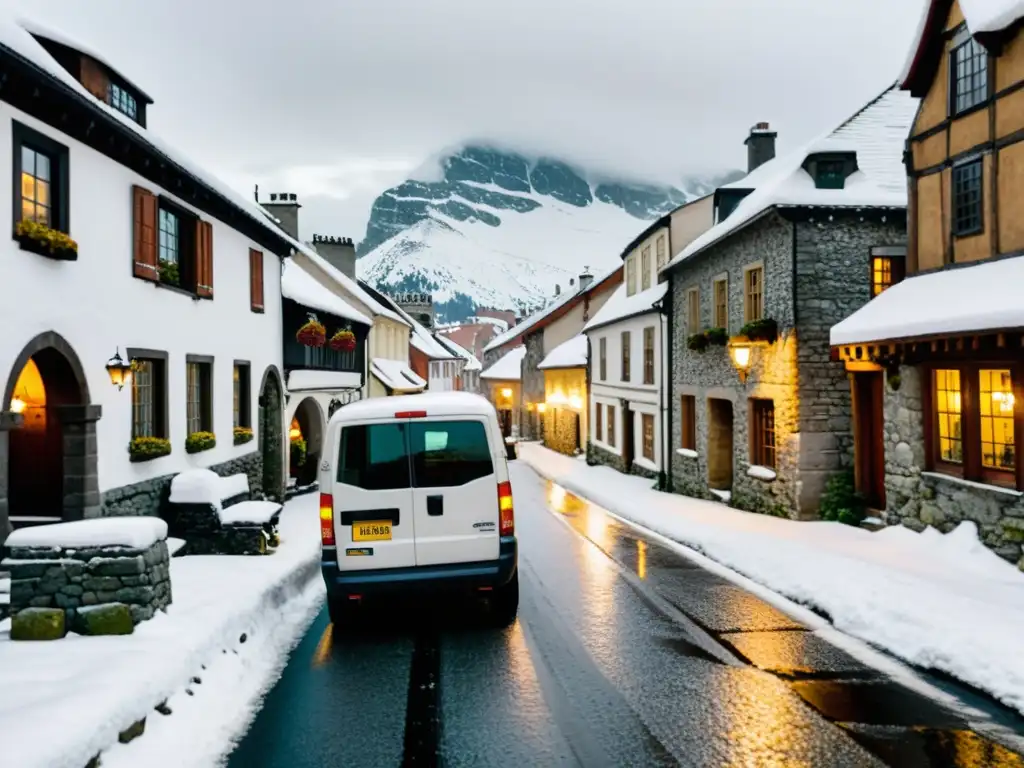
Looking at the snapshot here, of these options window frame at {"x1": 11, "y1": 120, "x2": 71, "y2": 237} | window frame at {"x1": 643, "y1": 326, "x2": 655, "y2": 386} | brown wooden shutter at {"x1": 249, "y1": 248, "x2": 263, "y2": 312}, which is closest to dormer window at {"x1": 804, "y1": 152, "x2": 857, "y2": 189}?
window frame at {"x1": 643, "y1": 326, "x2": 655, "y2": 386}

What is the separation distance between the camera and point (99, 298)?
11125mm

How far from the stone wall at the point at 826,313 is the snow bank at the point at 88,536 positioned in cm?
1195

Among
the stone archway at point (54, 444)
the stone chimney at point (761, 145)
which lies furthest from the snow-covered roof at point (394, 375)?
the stone archway at point (54, 444)

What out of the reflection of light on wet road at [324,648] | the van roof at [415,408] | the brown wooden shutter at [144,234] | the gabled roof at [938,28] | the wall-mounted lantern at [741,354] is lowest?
the reflection of light on wet road at [324,648]

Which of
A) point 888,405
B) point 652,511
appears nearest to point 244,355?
point 652,511

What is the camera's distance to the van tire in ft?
27.9

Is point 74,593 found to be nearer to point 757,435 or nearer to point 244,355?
point 244,355

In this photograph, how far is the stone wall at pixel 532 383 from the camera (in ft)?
156

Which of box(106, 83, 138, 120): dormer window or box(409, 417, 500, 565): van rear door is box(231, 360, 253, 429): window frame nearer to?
box(106, 83, 138, 120): dormer window

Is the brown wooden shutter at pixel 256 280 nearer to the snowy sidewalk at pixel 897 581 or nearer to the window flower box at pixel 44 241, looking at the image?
the window flower box at pixel 44 241

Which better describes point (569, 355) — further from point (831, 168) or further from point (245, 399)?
point (831, 168)

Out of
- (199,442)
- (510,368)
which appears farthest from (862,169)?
(510,368)

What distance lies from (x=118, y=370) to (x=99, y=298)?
1012 millimetres

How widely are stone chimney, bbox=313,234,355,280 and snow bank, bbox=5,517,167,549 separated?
34.6 m
